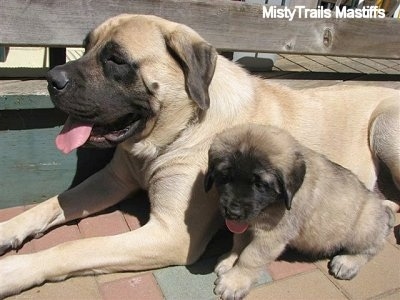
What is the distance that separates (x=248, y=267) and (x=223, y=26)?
1913 mm

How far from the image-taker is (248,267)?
262 centimetres

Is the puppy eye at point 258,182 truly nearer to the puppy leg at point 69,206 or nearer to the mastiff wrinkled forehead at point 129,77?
the mastiff wrinkled forehead at point 129,77

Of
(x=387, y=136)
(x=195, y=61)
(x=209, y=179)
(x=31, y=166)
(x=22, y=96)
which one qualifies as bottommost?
(x=31, y=166)

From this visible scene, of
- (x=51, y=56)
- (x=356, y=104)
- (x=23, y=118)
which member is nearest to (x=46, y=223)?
(x=23, y=118)

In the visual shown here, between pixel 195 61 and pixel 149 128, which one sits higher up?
pixel 195 61

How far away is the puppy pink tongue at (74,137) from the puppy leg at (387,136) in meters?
2.16

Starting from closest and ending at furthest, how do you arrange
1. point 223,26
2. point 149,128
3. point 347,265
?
point 149,128 → point 347,265 → point 223,26

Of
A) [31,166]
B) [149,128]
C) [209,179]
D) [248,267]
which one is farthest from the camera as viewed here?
[31,166]

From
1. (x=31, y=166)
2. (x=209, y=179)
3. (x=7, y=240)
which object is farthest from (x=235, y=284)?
(x=31, y=166)

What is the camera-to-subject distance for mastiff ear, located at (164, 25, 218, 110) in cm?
258

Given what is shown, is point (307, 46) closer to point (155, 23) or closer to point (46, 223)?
point (155, 23)

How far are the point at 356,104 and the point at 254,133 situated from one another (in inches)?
58.3

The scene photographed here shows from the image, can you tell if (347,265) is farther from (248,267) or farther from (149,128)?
(149,128)

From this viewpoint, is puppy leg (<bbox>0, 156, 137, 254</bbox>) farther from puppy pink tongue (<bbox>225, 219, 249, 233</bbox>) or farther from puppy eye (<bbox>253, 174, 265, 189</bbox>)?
puppy eye (<bbox>253, 174, 265, 189</bbox>)
